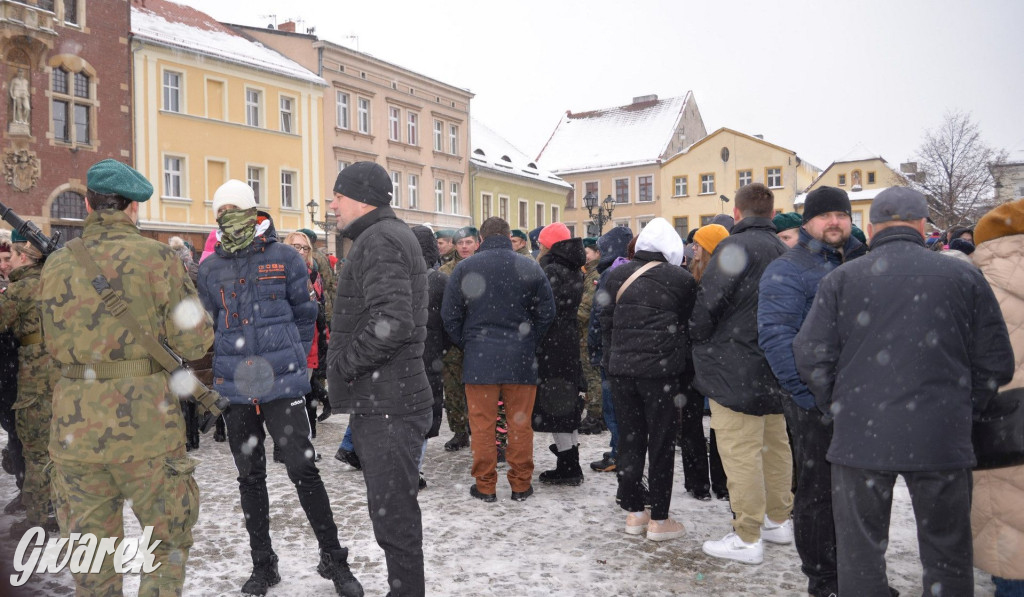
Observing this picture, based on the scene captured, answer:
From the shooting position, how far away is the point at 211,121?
24812 millimetres

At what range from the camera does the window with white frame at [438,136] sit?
35281mm

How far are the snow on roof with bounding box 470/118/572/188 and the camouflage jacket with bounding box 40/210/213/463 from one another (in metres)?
34.6

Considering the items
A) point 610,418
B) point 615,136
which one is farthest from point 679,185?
point 610,418

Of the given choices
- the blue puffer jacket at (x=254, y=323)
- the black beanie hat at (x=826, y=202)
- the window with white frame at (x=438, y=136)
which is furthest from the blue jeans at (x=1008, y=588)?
the window with white frame at (x=438, y=136)

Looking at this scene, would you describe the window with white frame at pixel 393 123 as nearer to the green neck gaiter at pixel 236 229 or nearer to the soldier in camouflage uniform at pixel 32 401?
the soldier in camouflage uniform at pixel 32 401

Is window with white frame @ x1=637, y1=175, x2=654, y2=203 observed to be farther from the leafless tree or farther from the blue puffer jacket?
the blue puffer jacket

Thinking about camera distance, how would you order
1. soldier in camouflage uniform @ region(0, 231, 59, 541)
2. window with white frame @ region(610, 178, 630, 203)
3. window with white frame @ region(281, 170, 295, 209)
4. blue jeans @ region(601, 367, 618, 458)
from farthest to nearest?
1. window with white frame @ region(610, 178, 630, 203)
2. window with white frame @ region(281, 170, 295, 209)
3. blue jeans @ region(601, 367, 618, 458)
4. soldier in camouflage uniform @ region(0, 231, 59, 541)

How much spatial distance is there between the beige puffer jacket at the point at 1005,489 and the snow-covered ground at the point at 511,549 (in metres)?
0.79

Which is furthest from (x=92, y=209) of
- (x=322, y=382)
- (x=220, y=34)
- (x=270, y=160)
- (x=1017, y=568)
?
(x=220, y=34)

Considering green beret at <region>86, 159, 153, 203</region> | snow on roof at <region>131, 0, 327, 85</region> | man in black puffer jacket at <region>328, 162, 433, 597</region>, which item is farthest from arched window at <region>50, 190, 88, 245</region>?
man in black puffer jacket at <region>328, 162, 433, 597</region>

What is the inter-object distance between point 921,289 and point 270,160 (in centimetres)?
2666

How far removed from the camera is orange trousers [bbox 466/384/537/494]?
566 centimetres

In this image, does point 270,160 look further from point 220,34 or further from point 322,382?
point 322,382

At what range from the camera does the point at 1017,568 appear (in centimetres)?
329
